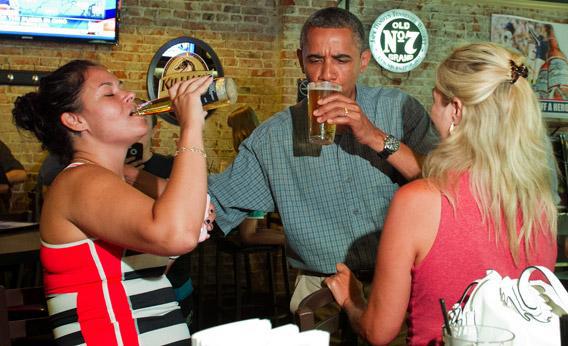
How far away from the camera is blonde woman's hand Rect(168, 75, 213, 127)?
1779 mm

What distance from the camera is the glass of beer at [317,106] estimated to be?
2.10 meters

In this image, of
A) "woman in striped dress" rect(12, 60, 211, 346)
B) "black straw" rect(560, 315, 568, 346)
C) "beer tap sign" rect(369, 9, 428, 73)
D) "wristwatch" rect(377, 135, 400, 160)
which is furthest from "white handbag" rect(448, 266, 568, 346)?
"beer tap sign" rect(369, 9, 428, 73)

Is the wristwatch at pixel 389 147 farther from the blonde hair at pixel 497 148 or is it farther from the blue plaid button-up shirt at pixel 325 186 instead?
the blonde hair at pixel 497 148

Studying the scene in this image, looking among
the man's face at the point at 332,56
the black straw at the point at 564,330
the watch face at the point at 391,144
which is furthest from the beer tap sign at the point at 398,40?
the black straw at the point at 564,330

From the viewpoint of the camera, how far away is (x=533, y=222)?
1.73 metres

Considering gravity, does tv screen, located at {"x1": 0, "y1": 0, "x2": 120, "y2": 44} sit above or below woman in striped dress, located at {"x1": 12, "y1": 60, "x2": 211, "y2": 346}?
above

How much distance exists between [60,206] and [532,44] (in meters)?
6.30

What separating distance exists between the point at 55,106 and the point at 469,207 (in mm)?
1119

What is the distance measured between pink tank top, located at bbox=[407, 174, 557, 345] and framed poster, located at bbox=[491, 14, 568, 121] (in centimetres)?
574

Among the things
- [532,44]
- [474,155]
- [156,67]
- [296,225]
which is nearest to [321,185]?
[296,225]

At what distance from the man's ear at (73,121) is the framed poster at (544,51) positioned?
5.80m

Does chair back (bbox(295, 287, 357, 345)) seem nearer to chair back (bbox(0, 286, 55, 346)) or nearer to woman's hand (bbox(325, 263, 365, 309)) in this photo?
woman's hand (bbox(325, 263, 365, 309))

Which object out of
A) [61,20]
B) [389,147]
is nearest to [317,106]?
[389,147]

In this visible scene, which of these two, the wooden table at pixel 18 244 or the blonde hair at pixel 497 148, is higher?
the blonde hair at pixel 497 148
